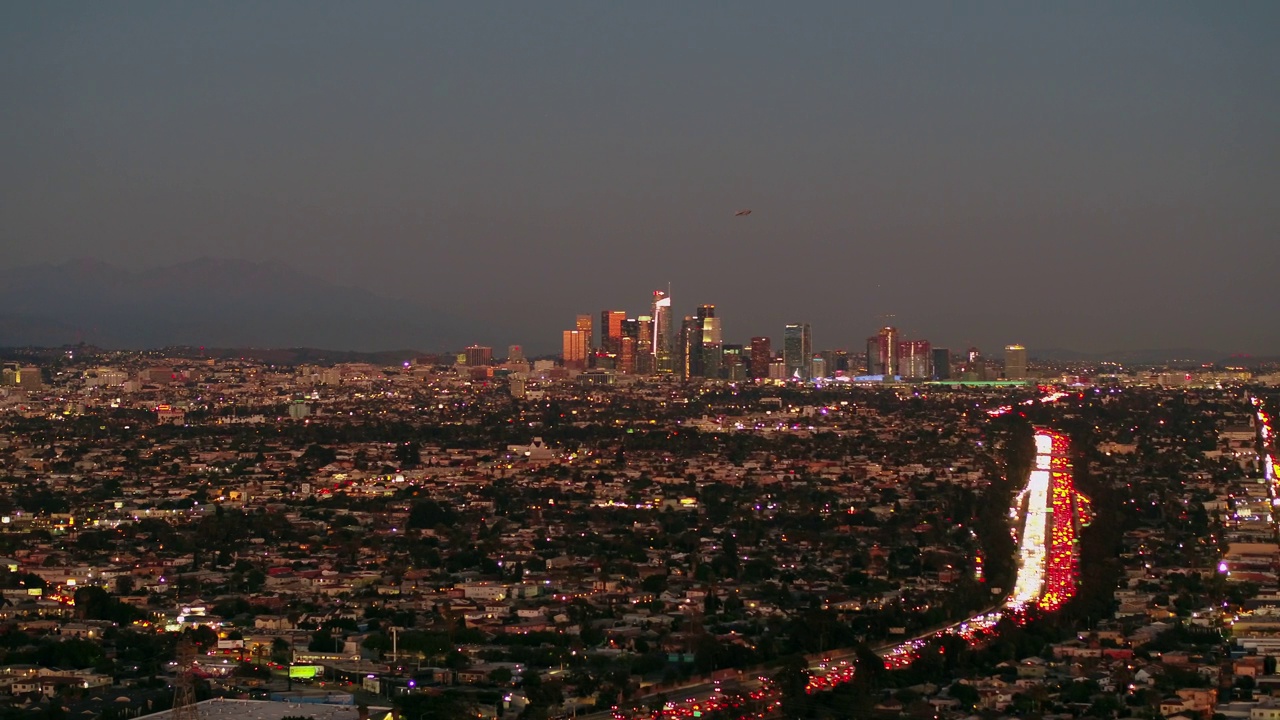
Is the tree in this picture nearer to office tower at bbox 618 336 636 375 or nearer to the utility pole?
the utility pole

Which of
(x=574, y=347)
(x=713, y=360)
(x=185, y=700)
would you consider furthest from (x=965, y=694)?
(x=574, y=347)

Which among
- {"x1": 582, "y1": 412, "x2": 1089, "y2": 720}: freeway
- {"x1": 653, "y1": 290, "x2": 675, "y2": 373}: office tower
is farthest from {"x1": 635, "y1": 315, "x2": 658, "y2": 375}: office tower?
{"x1": 582, "y1": 412, "x2": 1089, "y2": 720}: freeway

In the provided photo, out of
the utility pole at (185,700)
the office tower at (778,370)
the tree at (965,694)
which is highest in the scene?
the office tower at (778,370)

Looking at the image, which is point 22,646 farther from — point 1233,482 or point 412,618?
point 1233,482

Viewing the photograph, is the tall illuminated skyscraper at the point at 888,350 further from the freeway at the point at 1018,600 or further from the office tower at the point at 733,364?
the freeway at the point at 1018,600

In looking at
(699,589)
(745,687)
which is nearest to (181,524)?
(699,589)

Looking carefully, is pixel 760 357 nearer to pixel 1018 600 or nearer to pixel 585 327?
pixel 585 327

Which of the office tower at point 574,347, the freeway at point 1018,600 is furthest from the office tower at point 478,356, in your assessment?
the freeway at point 1018,600
